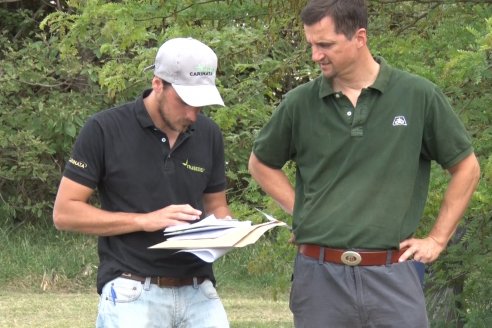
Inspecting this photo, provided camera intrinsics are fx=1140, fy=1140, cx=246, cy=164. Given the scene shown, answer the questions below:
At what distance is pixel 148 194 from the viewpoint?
4.48m

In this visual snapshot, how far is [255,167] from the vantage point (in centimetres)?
473

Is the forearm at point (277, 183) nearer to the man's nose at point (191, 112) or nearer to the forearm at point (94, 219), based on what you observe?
the man's nose at point (191, 112)

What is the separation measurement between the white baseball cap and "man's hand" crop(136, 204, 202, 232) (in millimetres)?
406

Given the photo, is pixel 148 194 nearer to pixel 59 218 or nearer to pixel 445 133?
pixel 59 218

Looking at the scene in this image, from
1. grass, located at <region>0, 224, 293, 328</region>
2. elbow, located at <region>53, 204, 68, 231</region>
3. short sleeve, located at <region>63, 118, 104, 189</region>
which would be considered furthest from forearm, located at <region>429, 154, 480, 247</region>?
grass, located at <region>0, 224, 293, 328</region>

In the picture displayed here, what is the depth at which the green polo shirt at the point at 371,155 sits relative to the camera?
4242mm

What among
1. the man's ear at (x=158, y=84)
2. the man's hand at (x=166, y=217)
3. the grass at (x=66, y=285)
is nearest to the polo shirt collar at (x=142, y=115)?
the man's ear at (x=158, y=84)

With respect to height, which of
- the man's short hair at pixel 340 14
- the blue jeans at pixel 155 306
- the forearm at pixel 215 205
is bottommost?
the blue jeans at pixel 155 306

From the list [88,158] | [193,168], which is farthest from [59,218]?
[193,168]

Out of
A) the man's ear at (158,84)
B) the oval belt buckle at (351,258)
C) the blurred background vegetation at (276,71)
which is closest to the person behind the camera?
the oval belt buckle at (351,258)

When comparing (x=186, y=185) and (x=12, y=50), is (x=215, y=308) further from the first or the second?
(x=12, y=50)

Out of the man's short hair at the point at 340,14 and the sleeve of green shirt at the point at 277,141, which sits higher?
the man's short hair at the point at 340,14

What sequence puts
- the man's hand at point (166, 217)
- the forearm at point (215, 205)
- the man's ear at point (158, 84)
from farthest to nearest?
1. the forearm at point (215, 205)
2. the man's ear at point (158, 84)
3. the man's hand at point (166, 217)

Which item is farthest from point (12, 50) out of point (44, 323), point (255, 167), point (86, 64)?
point (255, 167)
